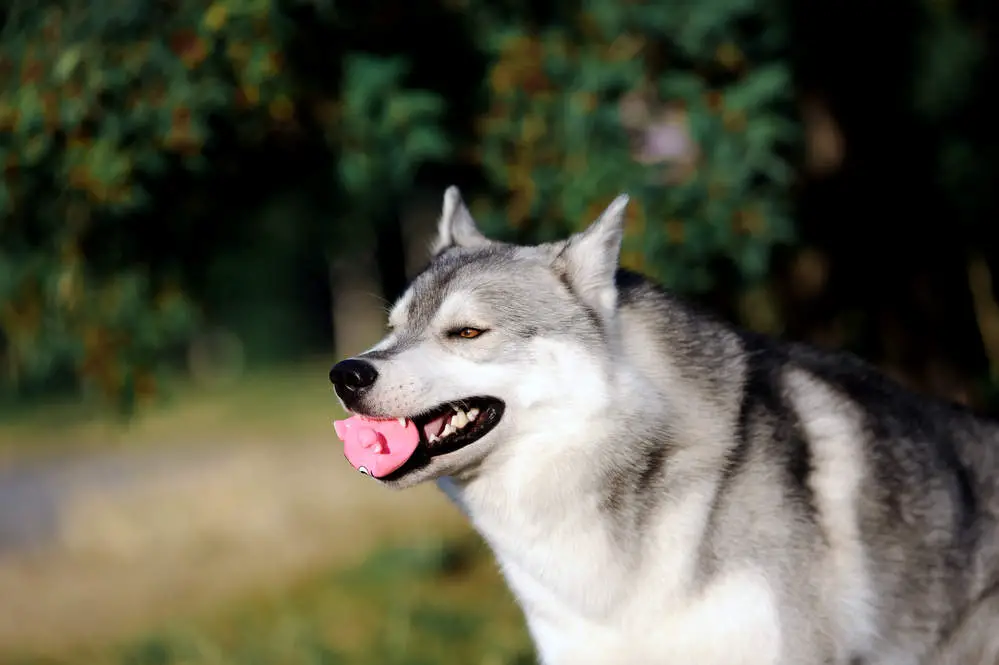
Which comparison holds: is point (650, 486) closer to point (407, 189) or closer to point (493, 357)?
point (493, 357)

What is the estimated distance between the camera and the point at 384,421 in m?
3.69

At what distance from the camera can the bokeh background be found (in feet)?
16.7

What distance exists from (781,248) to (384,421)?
4.50m

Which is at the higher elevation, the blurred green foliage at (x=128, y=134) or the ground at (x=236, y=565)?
the blurred green foliage at (x=128, y=134)

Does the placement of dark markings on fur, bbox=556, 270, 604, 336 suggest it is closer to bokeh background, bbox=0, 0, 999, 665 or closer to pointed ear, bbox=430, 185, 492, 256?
pointed ear, bbox=430, 185, 492, 256

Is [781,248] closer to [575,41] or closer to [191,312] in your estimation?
[575,41]

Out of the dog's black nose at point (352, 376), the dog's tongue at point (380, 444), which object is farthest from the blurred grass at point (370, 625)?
the dog's black nose at point (352, 376)

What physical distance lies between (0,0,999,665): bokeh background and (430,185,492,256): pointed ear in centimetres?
34

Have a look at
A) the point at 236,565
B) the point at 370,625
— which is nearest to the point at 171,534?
the point at 236,565

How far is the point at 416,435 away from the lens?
3.67 m

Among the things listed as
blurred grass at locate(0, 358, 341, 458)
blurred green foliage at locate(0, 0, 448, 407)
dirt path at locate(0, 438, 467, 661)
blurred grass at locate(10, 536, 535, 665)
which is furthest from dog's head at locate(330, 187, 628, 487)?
blurred grass at locate(0, 358, 341, 458)

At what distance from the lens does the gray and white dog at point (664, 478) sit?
356 cm

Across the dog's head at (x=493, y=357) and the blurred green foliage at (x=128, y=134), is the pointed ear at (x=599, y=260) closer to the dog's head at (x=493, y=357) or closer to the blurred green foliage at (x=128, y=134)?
the dog's head at (x=493, y=357)

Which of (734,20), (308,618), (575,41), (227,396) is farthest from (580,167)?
(227,396)
